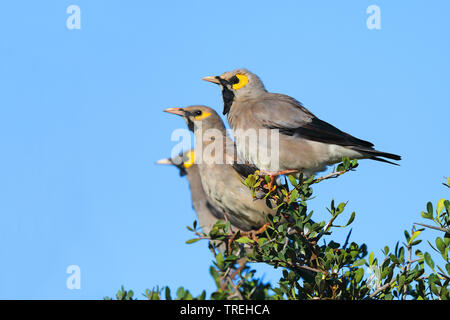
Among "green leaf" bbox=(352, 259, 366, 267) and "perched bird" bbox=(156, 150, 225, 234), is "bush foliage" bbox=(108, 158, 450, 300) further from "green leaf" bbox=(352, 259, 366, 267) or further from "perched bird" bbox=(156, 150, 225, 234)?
"perched bird" bbox=(156, 150, 225, 234)

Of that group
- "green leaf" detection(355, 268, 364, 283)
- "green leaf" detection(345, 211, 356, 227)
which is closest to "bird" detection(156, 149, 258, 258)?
"green leaf" detection(345, 211, 356, 227)

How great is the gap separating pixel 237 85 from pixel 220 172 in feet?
3.81

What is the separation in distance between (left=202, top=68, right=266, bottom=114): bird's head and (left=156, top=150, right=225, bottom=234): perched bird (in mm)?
1830

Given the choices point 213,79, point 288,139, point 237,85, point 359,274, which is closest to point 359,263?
point 359,274

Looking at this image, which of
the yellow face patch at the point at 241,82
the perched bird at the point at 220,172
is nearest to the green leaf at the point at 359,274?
the perched bird at the point at 220,172

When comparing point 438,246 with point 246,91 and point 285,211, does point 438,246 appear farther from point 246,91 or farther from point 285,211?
point 246,91

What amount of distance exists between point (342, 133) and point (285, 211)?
153 cm

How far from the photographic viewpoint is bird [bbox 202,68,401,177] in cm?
597

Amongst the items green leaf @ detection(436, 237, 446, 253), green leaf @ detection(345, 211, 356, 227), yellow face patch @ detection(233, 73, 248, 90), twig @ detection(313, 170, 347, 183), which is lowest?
green leaf @ detection(436, 237, 446, 253)

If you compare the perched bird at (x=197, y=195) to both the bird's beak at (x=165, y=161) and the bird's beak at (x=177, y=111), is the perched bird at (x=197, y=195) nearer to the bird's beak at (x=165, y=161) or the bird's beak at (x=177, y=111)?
the bird's beak at (x=165, y=161)

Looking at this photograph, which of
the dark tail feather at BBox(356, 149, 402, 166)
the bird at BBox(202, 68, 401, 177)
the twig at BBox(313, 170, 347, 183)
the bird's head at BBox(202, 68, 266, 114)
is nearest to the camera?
the twig at BBox(313, 170, 347, 183)

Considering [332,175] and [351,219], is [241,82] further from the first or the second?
[351,219]

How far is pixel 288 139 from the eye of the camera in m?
6.16
